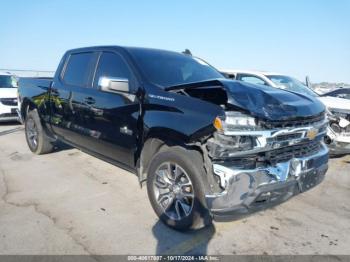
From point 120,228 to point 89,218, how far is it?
0.45m

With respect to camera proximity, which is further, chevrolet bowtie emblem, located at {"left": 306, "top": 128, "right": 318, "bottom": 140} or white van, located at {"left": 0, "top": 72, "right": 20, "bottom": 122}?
white van, located at {"left": 0, "top": 72, "right": 20, "bottom": 122}

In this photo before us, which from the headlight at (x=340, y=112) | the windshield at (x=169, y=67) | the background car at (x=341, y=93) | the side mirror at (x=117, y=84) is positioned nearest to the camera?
the side mirror at (x=117, y=84)

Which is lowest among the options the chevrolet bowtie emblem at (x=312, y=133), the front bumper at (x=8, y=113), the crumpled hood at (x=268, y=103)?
the front bumper at (x=8, y=113)

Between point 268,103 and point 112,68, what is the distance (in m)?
2.15

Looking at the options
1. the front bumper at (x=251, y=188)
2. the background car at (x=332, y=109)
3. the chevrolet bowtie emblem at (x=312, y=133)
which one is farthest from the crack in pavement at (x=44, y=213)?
the background car at (x=332, y=109)

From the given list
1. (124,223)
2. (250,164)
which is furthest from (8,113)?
(250,164)

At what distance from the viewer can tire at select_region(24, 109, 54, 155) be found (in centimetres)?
623

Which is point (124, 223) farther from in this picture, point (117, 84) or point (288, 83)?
point (288, 83)

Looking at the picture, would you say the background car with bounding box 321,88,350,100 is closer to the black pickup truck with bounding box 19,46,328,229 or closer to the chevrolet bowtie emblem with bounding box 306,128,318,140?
the black pickup truck with bounding box 19,46,328,229

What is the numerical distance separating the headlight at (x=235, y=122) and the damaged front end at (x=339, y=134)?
4052 mm

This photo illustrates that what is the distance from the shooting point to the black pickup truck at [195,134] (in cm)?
300

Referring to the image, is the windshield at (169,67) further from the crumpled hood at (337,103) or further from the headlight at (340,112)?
the crumpled hood at (337,103)

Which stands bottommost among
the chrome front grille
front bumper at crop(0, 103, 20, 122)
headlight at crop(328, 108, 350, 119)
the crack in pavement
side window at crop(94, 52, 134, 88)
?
front bumper at crop(0, 103, 20, 122)

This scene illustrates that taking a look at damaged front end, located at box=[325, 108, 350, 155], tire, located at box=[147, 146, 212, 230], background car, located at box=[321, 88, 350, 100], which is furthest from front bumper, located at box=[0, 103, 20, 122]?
background car, located at box=[321, 88, 350, 100]
